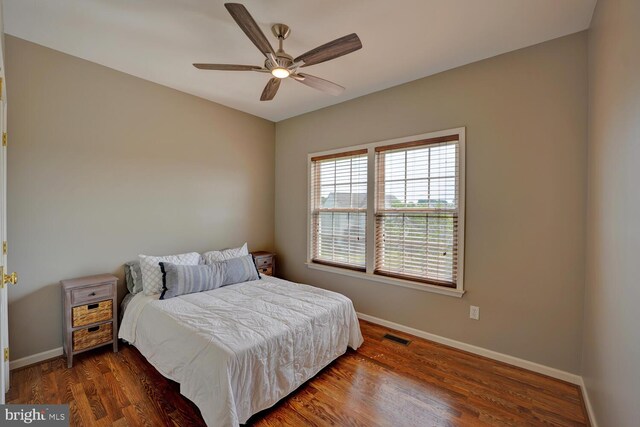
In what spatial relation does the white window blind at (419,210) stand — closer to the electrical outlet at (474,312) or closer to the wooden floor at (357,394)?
the electrical outlet at (474,312)

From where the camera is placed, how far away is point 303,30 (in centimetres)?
215

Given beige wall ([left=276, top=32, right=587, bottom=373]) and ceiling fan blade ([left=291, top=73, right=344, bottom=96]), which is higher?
ceiling fan blade ([left=291, top=73, right=344, bottom=96])

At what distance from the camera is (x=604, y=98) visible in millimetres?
1716

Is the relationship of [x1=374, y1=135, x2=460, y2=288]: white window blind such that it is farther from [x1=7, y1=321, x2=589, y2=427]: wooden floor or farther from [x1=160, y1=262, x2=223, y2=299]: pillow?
[x1=160, y1=262, x2=223, y2=299]: pillow

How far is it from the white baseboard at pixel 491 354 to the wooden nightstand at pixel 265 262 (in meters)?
1.67

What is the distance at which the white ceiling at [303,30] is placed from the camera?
191cm

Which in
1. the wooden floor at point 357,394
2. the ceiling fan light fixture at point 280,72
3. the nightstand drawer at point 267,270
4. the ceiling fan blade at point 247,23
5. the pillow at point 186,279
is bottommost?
the wooden floor at point 357,394

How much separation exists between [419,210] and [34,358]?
390 cm

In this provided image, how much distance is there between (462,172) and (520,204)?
57 cm

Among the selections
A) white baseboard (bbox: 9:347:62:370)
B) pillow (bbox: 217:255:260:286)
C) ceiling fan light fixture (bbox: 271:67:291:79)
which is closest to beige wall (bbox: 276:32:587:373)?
ceiling fan light fixture (bbox: 271:67:291:79)

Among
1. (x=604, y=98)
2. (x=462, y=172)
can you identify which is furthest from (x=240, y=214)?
(x=604, y=98)

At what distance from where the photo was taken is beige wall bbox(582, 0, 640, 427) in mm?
1228

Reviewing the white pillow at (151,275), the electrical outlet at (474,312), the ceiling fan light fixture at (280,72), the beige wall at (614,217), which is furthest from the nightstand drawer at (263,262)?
the beige wall at (614,217)

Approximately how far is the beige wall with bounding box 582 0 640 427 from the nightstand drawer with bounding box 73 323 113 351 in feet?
12.0
